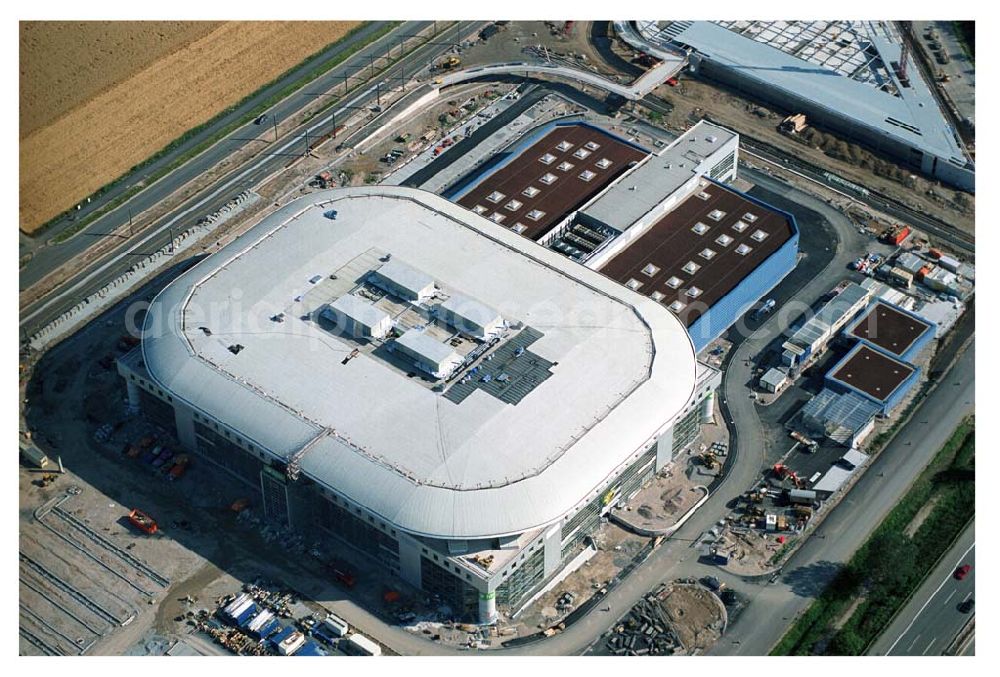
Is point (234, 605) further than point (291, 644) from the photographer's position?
Yes

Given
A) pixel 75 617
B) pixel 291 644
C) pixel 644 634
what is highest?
pixel 291 644

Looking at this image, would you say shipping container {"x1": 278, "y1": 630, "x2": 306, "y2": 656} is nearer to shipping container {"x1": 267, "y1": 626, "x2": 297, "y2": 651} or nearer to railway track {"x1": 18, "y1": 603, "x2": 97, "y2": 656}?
shipping container {"x1": 267, "y1": 626, "x2": 297, "y2": 651}

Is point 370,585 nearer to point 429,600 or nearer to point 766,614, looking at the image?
point 429,600

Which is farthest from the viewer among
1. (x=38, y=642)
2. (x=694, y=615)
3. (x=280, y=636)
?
(x=694, y=615)

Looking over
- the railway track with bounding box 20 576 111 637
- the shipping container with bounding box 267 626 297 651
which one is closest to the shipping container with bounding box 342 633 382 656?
the shipping container with bounding box 267 626 297 651

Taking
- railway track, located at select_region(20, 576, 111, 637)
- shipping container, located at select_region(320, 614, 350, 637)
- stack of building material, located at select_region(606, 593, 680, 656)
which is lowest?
railway track, located at select_region(20, 576, 111, 637)

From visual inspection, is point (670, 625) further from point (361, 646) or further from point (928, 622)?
point (361, 646)

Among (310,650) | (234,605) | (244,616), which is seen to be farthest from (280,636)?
(234,605)

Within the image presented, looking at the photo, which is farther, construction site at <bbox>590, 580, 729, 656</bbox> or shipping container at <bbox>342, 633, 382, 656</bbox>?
construction site at <bbox>590, 580, 729, 656</bbox>

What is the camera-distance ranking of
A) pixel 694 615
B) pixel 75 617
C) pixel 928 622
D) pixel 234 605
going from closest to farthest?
pixel 928 622, pixel 234 605, pixel 694 615, pixel 75 617
